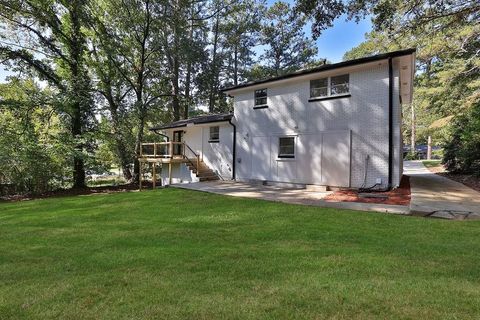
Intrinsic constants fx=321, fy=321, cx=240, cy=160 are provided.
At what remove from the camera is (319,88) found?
1284 centimetres

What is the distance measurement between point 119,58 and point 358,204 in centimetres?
1935

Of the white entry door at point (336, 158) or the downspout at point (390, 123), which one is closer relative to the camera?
the downspout at point (390, 123)

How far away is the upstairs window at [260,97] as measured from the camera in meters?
14.9

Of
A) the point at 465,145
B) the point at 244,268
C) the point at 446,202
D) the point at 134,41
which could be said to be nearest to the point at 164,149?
the point at 134,41

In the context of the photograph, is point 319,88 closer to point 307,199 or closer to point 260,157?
point 260,157

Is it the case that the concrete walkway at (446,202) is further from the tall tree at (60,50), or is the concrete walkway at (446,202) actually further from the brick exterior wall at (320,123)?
the tall tree at (60,50)

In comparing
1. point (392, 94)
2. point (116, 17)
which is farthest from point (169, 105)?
point (392, 94)

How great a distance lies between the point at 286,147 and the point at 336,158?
245 cm

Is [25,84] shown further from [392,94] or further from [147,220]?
[392,94]

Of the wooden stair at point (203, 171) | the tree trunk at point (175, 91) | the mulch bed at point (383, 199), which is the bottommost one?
the mulch bed at point (383, 199)

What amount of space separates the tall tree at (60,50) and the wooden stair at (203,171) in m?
6.41

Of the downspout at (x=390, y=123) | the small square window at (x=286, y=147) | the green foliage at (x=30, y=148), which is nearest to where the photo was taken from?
the downspout at (x=390, y=123)

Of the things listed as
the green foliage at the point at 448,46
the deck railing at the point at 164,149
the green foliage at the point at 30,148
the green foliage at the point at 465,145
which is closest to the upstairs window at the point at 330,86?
the green foliage at the point at 448,46

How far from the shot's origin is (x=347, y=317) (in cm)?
272
